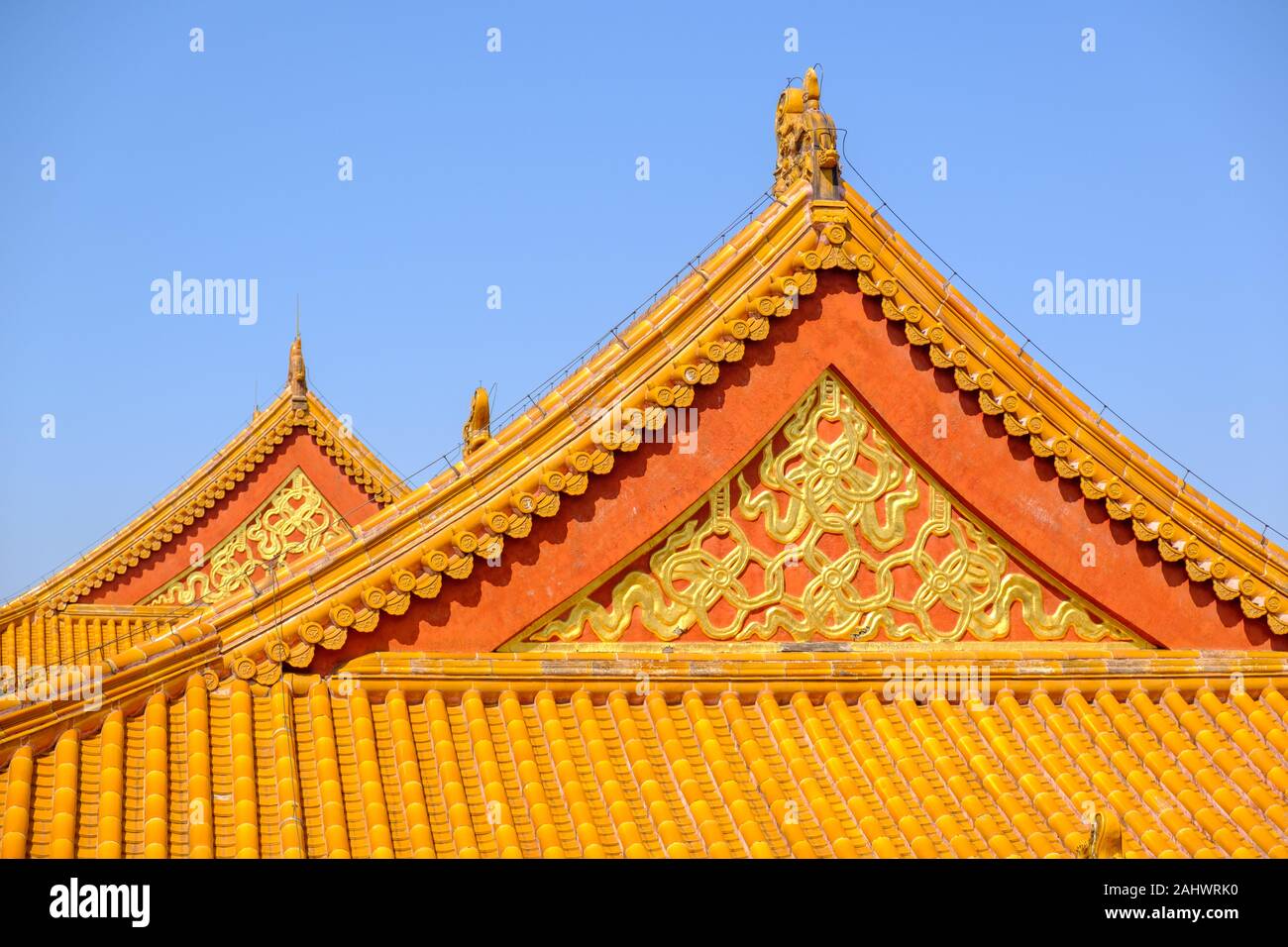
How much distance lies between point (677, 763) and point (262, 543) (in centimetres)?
1406

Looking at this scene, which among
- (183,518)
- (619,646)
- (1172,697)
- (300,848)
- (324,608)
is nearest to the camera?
(300,848)

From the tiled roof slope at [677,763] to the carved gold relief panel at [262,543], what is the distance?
1268 centimetres

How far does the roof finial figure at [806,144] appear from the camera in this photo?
1030cm

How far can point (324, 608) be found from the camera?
8.85m

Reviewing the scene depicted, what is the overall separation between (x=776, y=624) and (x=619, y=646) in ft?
3.82

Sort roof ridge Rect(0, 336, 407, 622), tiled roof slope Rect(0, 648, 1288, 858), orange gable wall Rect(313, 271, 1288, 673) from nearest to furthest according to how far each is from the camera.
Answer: tiled roof slope Rect(0, 648, 1288, 858) < orange gable wall Rect(313, 271, 1288, 673) < roof ridge Rect(0, 336, 407, 622)

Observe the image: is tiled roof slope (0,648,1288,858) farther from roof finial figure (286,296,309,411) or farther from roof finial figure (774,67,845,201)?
roof finial figure (286,296,309,411)

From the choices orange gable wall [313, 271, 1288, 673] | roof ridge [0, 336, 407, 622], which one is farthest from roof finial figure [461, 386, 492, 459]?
roof ridge [0, 336, 407, 622]

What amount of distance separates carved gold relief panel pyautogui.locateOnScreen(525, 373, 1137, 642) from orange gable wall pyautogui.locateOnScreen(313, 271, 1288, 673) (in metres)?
0.16

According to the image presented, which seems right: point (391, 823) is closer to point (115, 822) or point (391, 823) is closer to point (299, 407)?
point (115, 822)

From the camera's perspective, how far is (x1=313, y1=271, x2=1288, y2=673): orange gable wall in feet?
31.2

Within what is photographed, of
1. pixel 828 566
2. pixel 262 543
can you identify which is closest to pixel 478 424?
pixel 828 566

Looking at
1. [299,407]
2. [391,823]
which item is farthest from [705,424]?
[299,407]

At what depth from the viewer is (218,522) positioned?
Answer: 21156 mm
